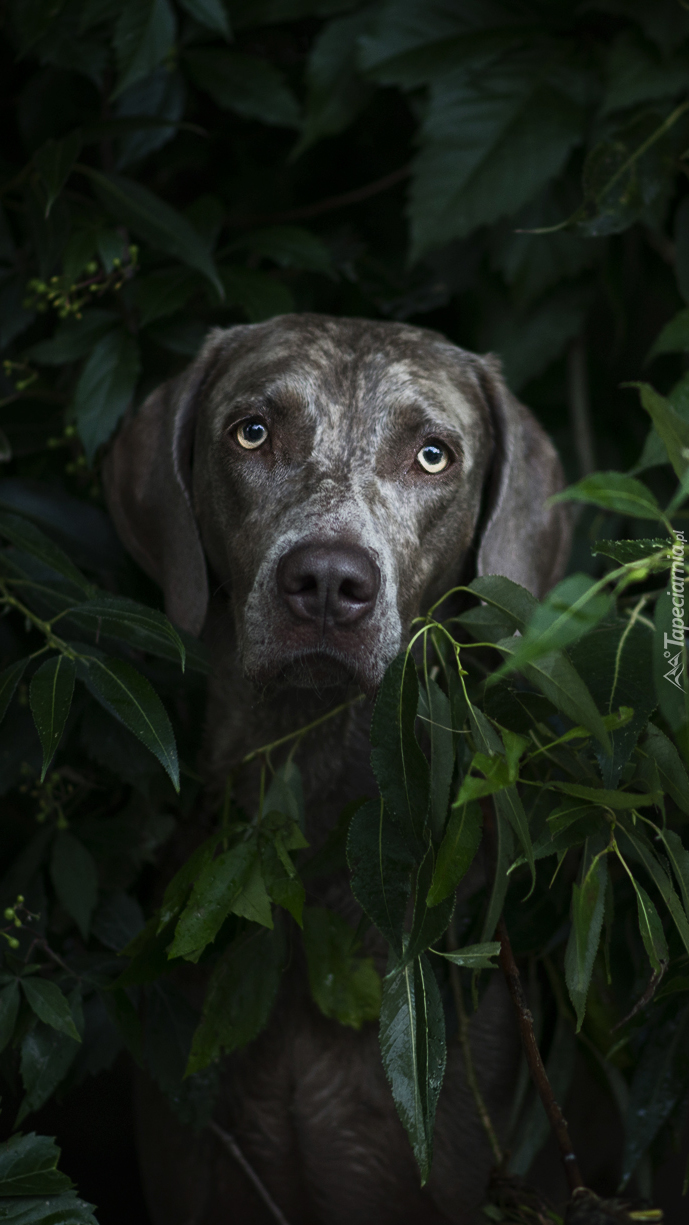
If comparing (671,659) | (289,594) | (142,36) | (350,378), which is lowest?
(289,594)

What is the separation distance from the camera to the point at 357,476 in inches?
73.7

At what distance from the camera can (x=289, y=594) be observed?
167 centimetres

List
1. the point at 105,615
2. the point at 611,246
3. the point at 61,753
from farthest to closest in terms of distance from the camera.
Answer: the point at 611,246, the point at 61,753, the point at 105,615

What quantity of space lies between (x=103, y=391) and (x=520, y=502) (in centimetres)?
84

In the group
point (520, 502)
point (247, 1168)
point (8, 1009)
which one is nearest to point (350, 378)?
point (520, 502)

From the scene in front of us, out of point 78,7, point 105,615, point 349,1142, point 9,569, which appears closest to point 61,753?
point 9,569

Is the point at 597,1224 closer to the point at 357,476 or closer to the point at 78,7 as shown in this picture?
the point at 357,476

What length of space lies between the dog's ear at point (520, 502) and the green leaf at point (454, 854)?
0.94 meters

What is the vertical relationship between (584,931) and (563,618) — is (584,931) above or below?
below

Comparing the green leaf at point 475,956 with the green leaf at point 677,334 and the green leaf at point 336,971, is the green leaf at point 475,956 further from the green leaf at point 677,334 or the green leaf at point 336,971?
the green leaf at point 677,334

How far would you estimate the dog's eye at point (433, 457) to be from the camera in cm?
200

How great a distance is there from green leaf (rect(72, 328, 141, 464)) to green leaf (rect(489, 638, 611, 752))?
1.28m

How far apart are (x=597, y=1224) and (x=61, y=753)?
3.81ft

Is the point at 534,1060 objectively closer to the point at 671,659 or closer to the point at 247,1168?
the point at 671,659
